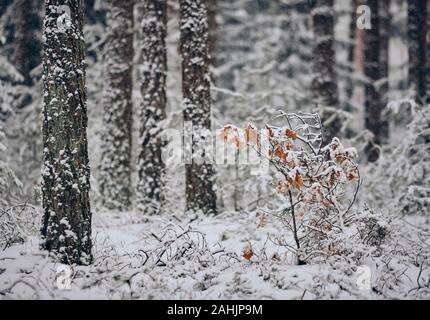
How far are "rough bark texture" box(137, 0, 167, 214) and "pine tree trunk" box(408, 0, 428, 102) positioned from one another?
27.4 ft

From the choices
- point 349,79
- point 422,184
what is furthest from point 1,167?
point 349,79

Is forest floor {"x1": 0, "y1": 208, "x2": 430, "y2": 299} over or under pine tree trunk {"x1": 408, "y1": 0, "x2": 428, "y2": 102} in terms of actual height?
under

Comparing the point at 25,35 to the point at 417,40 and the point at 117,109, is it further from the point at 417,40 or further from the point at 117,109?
the point at 417,40

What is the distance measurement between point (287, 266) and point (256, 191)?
4665mm

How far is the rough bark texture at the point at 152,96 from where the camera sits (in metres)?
9.87

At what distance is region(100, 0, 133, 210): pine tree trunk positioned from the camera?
10.9 m

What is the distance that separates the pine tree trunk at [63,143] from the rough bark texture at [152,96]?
3.96m

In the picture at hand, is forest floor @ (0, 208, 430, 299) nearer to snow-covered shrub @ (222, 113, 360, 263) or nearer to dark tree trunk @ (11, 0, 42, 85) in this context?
snow-covered shrub @ (222, 113, 360, 263)

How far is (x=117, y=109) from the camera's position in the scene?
11.2 metres

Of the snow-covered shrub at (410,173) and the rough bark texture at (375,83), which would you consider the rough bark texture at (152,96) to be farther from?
the rough bark texture at (375,83)

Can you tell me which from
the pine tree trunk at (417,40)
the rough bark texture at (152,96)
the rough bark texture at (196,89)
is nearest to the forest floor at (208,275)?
the rough bark texture at (196,89)

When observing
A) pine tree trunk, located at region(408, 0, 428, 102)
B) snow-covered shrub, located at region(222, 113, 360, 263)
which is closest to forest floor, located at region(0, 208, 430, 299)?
snow-covered shrub, located at region(222, 113, 360, 263)
